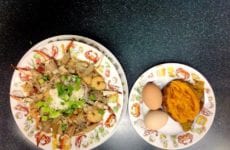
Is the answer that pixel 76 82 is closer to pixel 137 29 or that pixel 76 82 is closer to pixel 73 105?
pixel 73 105

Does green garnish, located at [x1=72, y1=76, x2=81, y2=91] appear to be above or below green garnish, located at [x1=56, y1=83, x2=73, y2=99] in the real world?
above

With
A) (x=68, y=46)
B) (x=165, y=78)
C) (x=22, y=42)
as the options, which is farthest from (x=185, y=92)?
(x=22, y=42)

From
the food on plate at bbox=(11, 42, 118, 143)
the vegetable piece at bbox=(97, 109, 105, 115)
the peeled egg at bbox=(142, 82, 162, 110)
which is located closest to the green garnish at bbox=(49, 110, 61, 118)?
the food on plate at bbox=(11, 42, 118, 143)

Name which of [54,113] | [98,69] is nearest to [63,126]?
[54,113]

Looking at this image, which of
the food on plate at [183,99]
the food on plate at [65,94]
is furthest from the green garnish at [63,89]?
the food on plate at [183,99]

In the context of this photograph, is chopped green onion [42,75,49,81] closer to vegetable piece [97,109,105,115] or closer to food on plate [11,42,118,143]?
food on plate [11,42,118,143]

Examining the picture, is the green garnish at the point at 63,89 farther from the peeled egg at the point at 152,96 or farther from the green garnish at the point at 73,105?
the peeled egg at the point at 152,96
